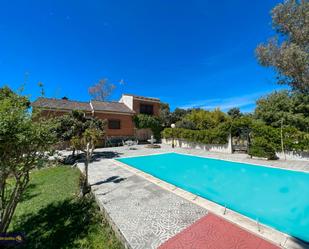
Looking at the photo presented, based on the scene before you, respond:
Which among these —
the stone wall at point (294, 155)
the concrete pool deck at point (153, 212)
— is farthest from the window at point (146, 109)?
the concrete pool deck at point (153, 212)

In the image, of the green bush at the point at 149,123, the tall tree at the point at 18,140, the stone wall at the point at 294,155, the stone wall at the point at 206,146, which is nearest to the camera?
the tall tree at the point at 18,140

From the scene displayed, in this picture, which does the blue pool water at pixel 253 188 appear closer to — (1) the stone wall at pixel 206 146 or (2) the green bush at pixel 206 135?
(1) the stone wall at pixel 206 146

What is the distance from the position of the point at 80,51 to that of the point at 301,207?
75.1ft

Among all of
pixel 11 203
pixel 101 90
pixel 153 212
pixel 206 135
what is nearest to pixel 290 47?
pixel 206 135

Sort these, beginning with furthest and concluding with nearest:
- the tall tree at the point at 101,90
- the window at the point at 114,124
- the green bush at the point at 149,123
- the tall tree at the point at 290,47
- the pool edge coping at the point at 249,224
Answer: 1. the tall tree at the point at 101,90
2. the green bush at the point at 149,123
3. the window at the point at 114,124
4. the tall tree at the point at 290,47
5. the pool edge coping at the point at 249,224

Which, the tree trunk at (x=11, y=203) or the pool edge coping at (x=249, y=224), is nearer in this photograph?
the pool edge coping at (x=249, y=224)

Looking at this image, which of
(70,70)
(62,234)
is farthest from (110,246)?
(70,70)

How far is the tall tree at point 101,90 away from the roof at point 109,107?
458 inches

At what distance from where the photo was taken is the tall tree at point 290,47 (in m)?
14.7

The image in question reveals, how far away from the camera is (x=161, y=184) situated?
7.38 meters

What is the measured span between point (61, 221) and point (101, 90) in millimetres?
35292

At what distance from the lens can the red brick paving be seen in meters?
3.44

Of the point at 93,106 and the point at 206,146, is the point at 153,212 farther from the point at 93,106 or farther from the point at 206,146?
the point at 93,106

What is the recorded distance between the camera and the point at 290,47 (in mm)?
14742
